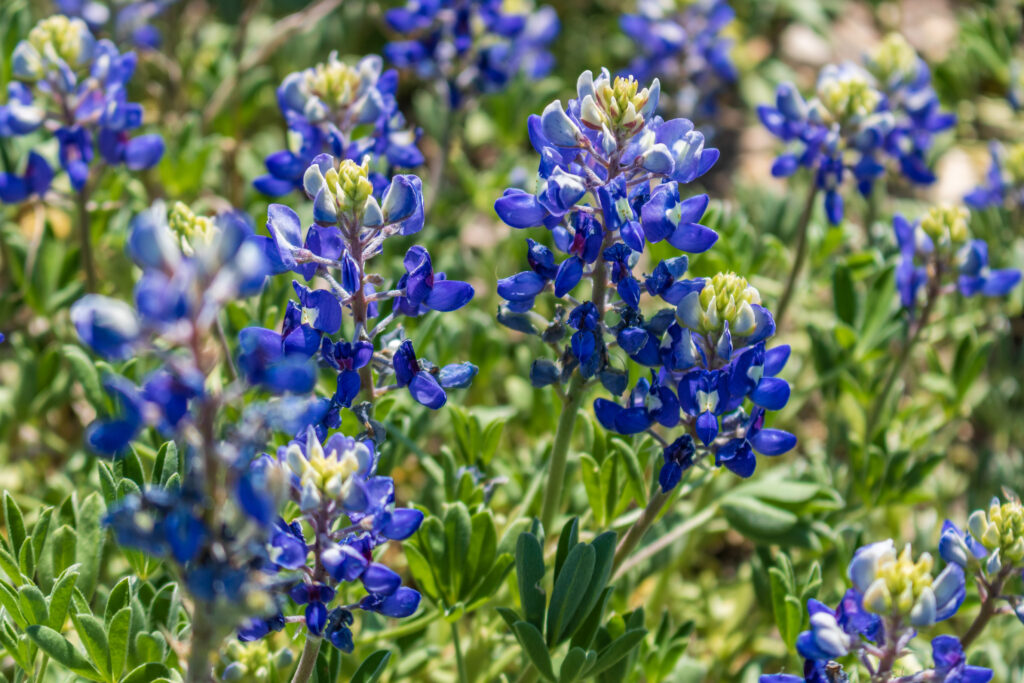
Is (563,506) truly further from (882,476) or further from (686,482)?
(882,476)

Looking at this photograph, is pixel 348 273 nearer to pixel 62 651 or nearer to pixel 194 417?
pixel 194 417

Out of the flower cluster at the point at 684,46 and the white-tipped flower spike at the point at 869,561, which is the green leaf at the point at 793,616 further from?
the flower cluster at the point at 684,46

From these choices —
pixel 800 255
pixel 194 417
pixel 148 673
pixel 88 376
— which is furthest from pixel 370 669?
pixel 800 255

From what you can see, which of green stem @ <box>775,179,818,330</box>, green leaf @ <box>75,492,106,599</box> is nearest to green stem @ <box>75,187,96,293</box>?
green leaf @ <box>75,492,106,599</box>

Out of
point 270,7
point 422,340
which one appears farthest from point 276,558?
point 270,7

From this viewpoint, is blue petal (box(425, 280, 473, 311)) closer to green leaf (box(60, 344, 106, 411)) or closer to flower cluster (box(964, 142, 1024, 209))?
green leaf (box(60, 344, 106, 411))

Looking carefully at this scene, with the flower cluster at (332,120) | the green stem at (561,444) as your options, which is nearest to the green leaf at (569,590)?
the green stem at (561,444)
